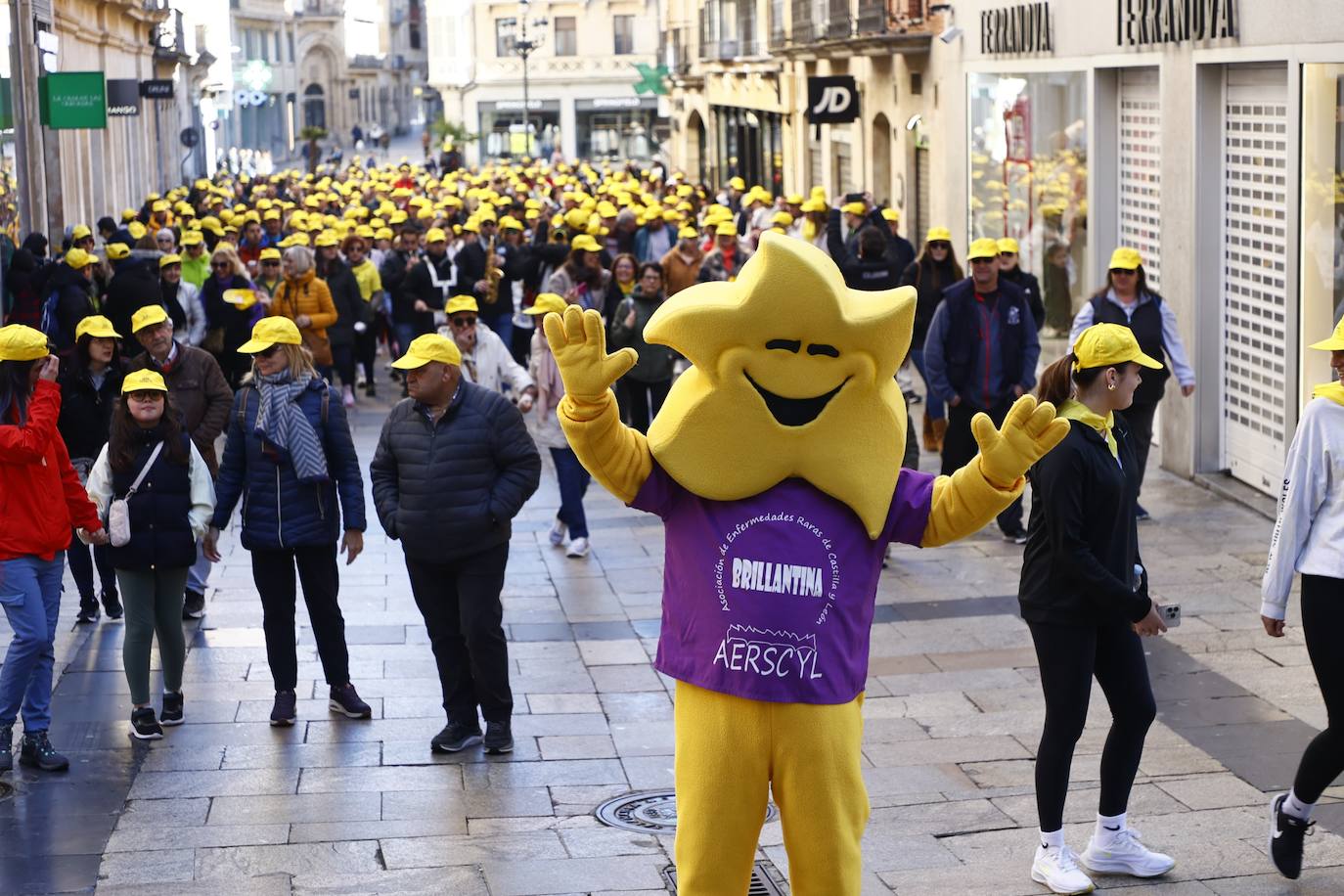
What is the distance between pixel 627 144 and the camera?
268ft

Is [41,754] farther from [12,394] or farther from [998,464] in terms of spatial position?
[998,464]

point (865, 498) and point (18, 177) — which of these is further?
point (18, 177)

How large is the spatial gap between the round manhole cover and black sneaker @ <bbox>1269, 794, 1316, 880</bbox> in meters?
1.78

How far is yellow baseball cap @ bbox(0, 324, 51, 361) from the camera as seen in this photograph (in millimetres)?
8062

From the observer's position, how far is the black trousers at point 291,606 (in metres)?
8.88

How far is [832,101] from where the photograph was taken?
1149 inches

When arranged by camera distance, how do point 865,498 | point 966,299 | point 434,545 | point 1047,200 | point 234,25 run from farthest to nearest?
point 234,25
point 1047,200
point 966,299
point 434,545
point 865,498

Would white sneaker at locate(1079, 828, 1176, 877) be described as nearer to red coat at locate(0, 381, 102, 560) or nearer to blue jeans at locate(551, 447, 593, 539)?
red coat at locate(0, 381, 102, 560)

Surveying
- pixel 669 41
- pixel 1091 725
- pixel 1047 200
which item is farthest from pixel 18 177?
pixel 669 41

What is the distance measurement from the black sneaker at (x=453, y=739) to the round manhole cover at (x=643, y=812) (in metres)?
0.93

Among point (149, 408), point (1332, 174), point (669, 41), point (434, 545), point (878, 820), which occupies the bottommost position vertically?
point (878, 820)

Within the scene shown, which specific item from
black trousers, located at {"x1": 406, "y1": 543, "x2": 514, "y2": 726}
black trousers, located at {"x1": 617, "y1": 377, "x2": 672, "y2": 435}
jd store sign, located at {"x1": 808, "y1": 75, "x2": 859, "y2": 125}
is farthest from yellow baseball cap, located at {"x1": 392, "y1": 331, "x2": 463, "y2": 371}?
jd store sign, located at {"x1": 808, "y1": 75, "x2": 859, "y2": 125}

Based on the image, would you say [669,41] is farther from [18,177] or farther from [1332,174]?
[1332,174]

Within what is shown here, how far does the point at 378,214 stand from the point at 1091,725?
20304mm
